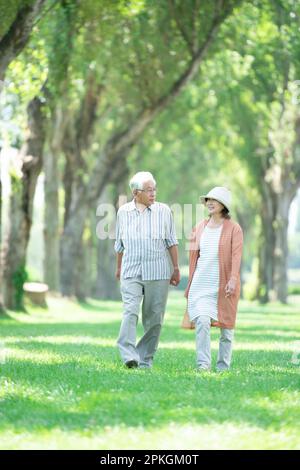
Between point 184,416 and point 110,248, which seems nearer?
point 184,416

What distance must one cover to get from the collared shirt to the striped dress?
0.36 metres

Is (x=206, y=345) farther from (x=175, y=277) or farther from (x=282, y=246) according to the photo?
(x=282, y=246)

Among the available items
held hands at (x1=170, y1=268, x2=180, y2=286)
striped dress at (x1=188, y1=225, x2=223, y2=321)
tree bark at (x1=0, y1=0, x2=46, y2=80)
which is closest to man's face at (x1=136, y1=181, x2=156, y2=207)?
striped dress at (x1=188, y1=225, x2=223, y2=321)

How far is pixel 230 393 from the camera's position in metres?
10.3

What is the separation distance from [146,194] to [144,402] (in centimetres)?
362

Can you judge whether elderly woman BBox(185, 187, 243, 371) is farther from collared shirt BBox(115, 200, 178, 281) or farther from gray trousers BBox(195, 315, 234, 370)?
collared shirt BBox(115, 200, 178, 281)

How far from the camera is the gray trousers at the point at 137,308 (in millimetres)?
12641

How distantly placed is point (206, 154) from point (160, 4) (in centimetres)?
3583

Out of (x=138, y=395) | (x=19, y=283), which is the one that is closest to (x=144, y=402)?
(x=138, y=395)

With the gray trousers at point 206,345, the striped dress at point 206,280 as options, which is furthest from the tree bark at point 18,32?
the gray trousers at point 206,345

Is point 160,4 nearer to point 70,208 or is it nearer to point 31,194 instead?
point 31,194

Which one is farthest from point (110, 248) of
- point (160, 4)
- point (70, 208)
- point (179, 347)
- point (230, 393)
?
point (230, 393)

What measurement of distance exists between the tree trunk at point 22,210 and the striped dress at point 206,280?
15.5m

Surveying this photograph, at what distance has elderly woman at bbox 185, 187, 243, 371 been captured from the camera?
40.7ft
